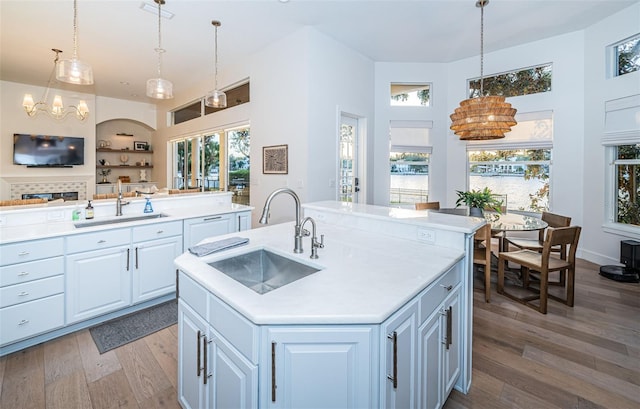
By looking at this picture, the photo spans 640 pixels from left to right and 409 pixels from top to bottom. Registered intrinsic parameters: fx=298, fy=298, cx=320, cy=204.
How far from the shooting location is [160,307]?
3.00 meters

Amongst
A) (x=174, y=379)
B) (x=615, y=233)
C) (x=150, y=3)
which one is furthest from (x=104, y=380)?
(x=615, y=233)

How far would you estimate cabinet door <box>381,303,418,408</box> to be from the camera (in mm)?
1092

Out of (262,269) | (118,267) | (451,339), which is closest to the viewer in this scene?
(451,339)

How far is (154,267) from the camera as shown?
9.65 ft

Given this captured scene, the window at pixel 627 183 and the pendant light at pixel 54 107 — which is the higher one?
the pendant light at pixel 54 107

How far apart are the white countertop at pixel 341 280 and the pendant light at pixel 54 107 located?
184 inches

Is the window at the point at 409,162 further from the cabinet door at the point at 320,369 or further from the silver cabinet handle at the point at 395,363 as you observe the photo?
the cabinet door at the point at 320,369

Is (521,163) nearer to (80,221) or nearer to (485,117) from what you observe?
(485,117)

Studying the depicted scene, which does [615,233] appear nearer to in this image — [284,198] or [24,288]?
[284,198]

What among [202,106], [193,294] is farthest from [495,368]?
[202,106]

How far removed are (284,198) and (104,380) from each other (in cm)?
304

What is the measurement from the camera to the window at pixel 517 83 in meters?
4.84

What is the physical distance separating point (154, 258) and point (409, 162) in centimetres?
472

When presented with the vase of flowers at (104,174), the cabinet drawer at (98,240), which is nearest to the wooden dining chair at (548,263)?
the cabinet drawer at (98,240)
